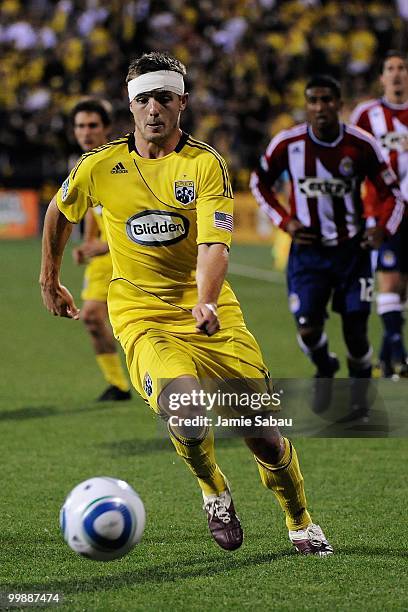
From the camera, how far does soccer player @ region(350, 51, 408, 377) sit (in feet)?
29.8

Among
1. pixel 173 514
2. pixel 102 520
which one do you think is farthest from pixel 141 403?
pixel 102 520

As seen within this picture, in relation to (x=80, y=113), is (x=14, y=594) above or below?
below

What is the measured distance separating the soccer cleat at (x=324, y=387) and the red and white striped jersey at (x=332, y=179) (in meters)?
0.92

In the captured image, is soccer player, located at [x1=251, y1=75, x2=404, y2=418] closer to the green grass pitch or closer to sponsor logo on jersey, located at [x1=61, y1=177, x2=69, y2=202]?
the green grass pitch

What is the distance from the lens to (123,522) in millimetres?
4211

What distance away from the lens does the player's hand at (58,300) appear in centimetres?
500

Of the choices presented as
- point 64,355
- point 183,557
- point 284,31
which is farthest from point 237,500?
point 284,31

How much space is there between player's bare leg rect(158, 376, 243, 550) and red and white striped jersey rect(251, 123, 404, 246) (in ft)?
10.4

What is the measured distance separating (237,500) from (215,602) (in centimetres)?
175

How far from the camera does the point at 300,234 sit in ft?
25.4

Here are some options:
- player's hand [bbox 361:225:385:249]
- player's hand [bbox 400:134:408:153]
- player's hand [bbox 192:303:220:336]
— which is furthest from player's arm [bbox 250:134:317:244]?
player's hand [bbox 192:303:220:336]

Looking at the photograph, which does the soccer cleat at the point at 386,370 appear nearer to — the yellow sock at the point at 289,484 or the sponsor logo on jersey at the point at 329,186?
the sponsor logo on jersey at the point at 329,186

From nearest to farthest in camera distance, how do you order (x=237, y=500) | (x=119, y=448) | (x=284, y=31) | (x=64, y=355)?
(x=237, y=500) → (x=119, y=448) → (x=64, y=355) → (x=284, y=31)

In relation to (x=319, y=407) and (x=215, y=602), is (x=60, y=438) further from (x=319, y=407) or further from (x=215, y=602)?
(x=215, y=602)
